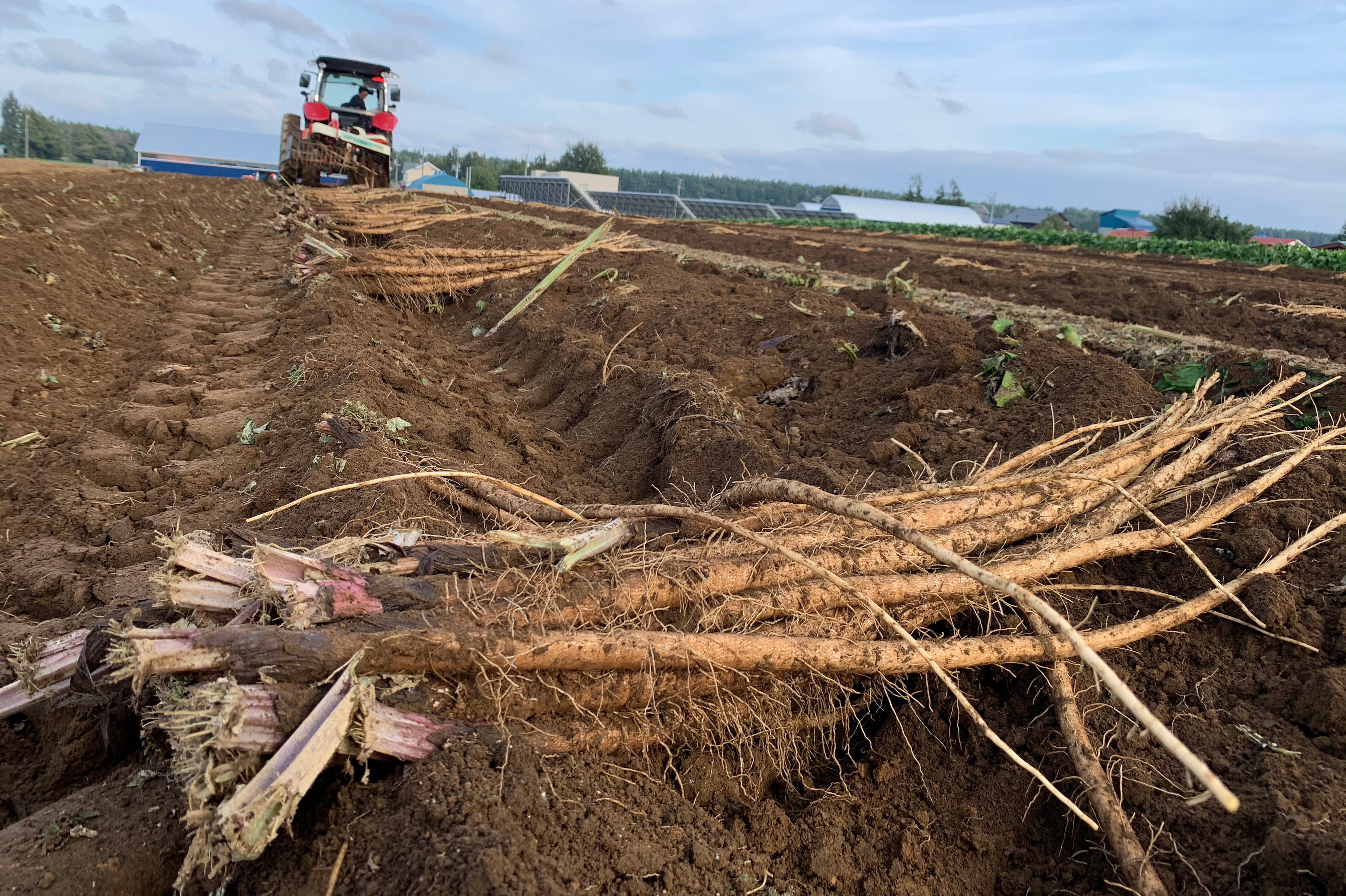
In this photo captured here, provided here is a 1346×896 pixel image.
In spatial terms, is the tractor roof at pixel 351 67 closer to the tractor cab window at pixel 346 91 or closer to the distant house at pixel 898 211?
the tractor cab window at pixel 346 91

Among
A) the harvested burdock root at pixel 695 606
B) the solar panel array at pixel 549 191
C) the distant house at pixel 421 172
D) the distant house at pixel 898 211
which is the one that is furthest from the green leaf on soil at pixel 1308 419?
the distant house at pixel 421 172

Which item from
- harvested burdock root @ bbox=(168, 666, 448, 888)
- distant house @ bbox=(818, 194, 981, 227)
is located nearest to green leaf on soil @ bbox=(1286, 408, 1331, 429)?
harvested burdock root @ bbox=(168, 666, 448, 888)

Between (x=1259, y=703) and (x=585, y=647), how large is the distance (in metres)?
2.07

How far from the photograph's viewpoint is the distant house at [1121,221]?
165 feet

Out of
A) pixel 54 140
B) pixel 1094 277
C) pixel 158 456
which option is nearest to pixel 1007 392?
pixel 158 456

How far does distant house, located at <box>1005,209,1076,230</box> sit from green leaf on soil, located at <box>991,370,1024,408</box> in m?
51.5

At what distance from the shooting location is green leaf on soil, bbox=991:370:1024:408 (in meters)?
4.27

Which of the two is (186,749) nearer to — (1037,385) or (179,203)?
(1037,385)

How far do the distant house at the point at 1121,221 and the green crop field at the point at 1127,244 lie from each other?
27.0 m

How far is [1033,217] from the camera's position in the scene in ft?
199

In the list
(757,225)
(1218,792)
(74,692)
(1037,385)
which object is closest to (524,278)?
(1037,385)

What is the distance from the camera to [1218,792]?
105 cm

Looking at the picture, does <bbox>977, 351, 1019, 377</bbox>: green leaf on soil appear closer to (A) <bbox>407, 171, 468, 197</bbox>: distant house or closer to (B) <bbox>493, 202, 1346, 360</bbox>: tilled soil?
(B) <bbox>493, 202, 1346, 360</bbox>: tilled soil

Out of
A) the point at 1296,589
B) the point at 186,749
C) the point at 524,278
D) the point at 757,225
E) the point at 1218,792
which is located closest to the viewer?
the point at 1218,792
